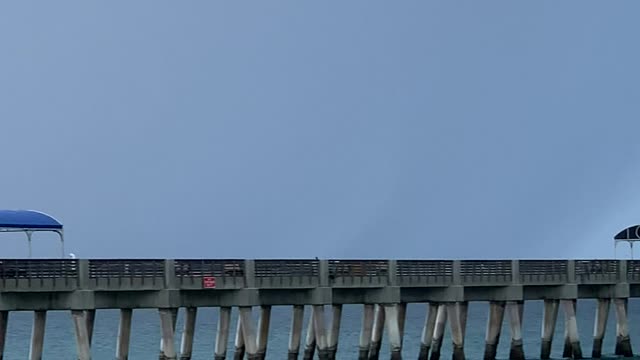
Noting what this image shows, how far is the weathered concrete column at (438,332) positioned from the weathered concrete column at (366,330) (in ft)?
13.6

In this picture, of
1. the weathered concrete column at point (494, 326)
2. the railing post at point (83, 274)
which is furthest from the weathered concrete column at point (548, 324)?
the railing post at point (83, 274)

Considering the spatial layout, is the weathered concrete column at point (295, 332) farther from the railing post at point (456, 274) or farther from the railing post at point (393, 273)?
the railing post at point (456, 274)

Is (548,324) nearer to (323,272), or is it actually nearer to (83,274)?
(323,272)

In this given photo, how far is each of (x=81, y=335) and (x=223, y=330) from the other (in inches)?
363

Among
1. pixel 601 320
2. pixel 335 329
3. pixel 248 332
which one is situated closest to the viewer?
pixel 248 332

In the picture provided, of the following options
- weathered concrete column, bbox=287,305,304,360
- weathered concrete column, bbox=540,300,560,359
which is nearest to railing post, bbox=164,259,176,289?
weathered concrete column, bbox=287,305,304,360

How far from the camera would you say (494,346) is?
6806 centimetres

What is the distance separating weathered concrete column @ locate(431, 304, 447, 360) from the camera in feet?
226

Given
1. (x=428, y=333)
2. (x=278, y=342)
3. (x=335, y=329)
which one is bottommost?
(x=335, y=329)

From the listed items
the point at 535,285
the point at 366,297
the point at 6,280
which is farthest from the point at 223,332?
the point at 535,285

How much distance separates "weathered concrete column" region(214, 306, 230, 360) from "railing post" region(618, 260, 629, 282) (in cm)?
2155

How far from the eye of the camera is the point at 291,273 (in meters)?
60.6

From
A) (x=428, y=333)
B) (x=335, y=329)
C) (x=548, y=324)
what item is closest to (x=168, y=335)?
(x=335, y=329)

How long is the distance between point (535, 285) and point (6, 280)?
87.5 feet
